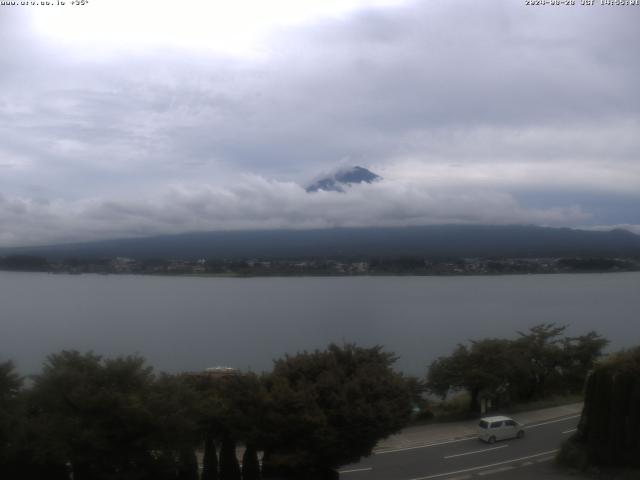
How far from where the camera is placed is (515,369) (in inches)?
734

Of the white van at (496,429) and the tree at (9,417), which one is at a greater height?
the tree at (9,417)

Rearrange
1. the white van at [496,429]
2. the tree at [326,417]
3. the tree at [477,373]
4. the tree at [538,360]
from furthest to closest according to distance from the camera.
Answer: the tree at [538,360], the tree at [477,373], the white van at [496,429], the tree at [326,417]

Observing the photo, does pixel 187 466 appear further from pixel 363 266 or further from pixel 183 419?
pixel 363 266

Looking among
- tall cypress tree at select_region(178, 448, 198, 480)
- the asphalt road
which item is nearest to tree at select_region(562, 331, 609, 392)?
the asphalt road

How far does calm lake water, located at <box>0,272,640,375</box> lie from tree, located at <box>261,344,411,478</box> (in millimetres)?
6506

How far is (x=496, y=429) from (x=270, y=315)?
109 ft

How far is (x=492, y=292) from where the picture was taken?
228 feet

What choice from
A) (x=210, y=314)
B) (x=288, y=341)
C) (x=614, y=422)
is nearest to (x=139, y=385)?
(x=614, y=422)

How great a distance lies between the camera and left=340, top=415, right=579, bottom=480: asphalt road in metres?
12.0

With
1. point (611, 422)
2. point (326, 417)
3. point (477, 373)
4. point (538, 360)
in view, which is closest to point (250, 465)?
point (326, 417)

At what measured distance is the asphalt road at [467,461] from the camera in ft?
39.5

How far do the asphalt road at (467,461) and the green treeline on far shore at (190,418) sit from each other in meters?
1.84

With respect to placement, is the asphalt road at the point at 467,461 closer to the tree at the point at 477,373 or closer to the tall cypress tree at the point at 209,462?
the tall cypress tree at the point at 209,462

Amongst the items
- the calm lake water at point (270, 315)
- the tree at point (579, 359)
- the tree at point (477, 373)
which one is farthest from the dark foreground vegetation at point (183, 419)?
the tree at point (579, 359)
